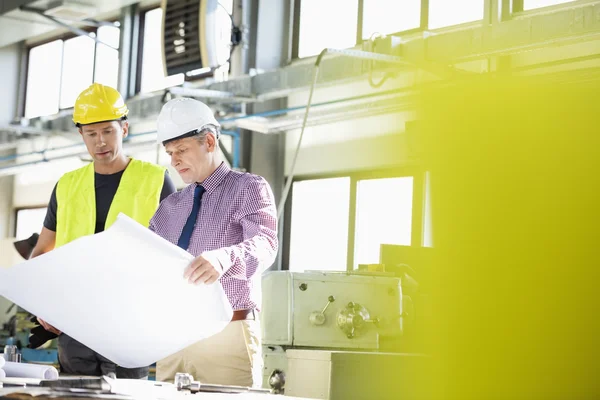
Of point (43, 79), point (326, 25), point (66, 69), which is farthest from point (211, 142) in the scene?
point (43, 79)

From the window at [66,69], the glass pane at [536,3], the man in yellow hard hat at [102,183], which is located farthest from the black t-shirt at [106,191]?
the window at [66,69]

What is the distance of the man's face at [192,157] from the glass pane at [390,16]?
4.49 m

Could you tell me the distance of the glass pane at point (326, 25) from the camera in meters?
6.99

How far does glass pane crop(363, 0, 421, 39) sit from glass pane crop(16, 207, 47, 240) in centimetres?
517

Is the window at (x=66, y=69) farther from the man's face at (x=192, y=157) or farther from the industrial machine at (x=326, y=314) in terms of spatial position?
the man's face at (x=192, y=157)

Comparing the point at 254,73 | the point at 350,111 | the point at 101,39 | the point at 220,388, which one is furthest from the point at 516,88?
the point at 101,39

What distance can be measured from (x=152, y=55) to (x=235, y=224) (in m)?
7.45

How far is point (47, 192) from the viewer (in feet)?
32.6

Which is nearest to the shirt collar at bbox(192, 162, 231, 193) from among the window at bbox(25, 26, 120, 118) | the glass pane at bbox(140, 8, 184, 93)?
the glass pane at bbox(140, 8, 184, 93)

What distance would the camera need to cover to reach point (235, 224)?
212 centimetres

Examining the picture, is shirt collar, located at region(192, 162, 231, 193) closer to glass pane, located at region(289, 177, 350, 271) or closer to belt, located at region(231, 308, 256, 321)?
belt, located at region(231, 308, 256, 321)

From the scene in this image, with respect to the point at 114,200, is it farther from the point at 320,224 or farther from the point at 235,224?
the point at 320,224

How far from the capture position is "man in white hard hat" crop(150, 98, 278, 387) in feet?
6.67

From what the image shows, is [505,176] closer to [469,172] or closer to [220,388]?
[469,172]
